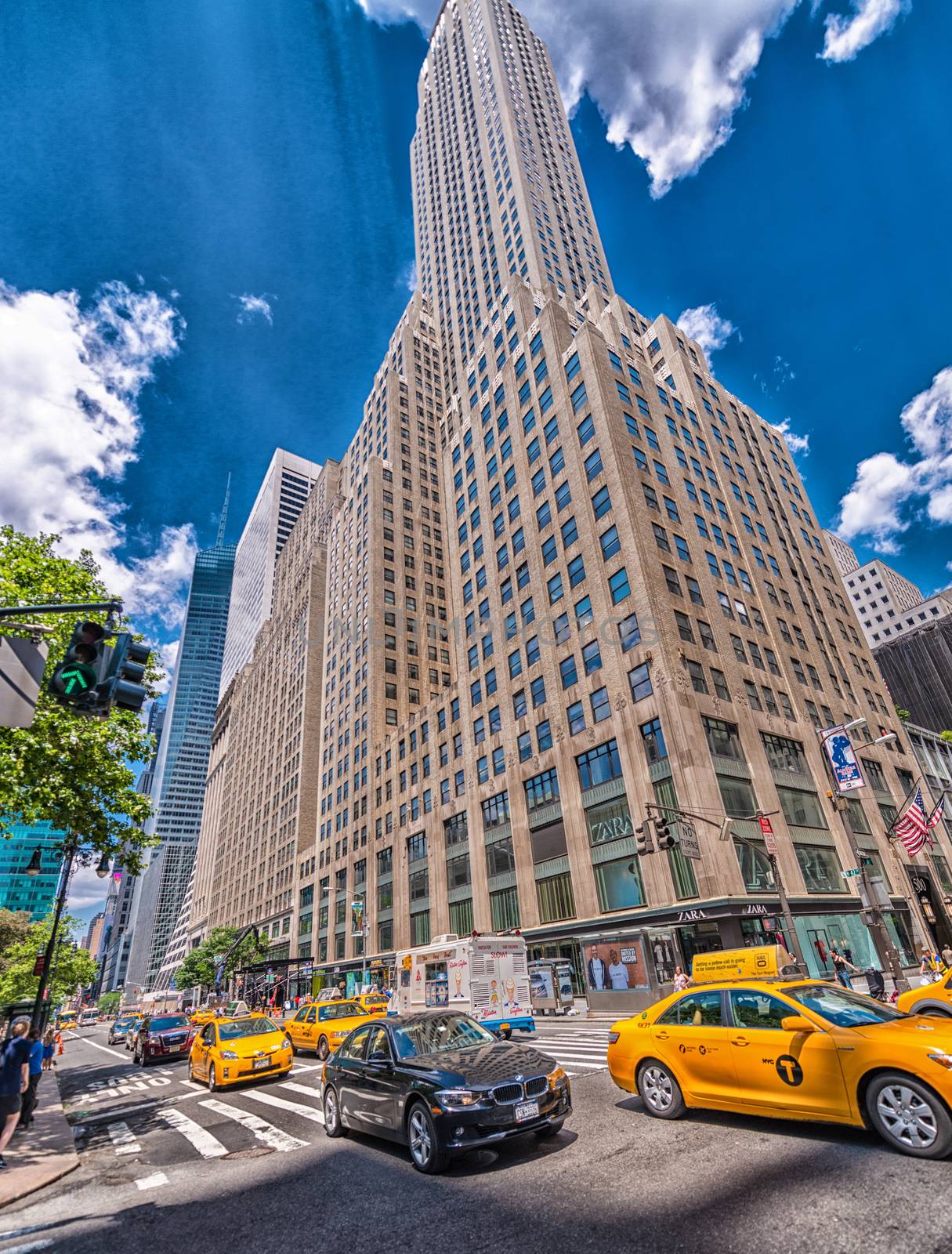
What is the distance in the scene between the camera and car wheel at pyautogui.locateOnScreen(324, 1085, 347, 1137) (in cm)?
904

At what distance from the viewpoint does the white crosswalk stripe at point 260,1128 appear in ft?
29.0

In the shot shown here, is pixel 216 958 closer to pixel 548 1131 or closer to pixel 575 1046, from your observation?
pixel 575 1046

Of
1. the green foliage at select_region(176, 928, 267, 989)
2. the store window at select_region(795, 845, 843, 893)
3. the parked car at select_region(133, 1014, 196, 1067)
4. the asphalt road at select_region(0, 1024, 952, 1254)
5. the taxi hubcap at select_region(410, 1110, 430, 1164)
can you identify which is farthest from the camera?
the green foliage at select_region(176, 928, 267, 989)

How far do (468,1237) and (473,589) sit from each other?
4671 cm

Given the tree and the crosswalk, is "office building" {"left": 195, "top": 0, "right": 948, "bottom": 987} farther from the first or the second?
the tree

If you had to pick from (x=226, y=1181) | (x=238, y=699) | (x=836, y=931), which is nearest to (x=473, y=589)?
(x=836, y=931)

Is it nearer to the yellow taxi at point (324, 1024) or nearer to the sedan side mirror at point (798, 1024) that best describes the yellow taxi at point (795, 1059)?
the sedan side mirror at point (798, 1024)

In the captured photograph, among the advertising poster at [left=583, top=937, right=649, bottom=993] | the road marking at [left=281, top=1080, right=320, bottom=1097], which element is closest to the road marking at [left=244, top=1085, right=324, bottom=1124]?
the road marking at [left=281, top=1080, right=320, bottom=1097]

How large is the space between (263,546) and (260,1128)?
156m

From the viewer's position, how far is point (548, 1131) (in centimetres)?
730

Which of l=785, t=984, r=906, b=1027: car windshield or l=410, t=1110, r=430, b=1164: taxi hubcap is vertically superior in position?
l=785, t=984, r=906, b=1027: car windshield

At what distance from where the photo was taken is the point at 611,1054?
8.68 metres

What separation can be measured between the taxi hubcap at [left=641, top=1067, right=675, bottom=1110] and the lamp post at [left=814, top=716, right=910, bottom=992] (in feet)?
53.7

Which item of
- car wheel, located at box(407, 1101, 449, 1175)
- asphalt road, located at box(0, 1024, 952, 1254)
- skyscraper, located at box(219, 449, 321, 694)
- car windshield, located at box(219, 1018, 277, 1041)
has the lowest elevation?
asphalt road, located at box(0, 1024, 952, 1254)
